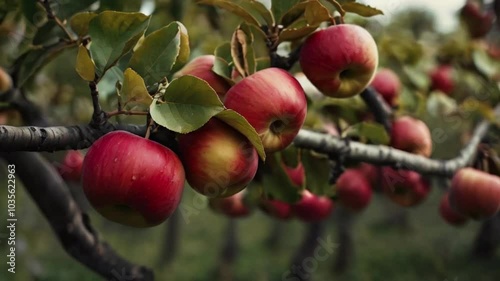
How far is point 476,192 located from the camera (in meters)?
1.31

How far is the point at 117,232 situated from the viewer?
9336 millimetres

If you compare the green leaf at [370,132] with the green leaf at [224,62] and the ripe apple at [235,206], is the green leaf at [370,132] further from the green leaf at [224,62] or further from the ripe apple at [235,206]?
the ripe apple at [235,206]

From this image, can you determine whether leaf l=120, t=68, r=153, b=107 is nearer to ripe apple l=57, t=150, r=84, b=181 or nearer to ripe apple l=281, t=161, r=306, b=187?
ripe apple l=281, t=161, r=306, b=187

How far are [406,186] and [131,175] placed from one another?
120 centimetres

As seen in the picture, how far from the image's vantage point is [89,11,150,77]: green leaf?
0.75 meters

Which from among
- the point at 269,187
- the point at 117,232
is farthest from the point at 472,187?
the point at 117,232

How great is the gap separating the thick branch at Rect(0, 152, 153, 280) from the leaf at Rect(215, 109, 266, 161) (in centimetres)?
60

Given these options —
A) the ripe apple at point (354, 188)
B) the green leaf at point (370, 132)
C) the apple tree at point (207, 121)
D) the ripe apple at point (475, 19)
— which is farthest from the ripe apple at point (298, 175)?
the ripe apple at point (475, 19)

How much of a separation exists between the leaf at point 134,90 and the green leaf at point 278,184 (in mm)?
447

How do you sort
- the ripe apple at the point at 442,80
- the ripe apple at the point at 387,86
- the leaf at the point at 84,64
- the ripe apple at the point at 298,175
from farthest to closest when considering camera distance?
the ripe apple at the point at 442,80 → the ripe apple at the point at 387,86 → the ripe apple at the point at 298,175 → the leaf at the point at 84,64

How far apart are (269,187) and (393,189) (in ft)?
2.26

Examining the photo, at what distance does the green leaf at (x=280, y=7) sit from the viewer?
899 mm

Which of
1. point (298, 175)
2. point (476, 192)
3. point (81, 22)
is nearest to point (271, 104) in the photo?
point (81, 22)

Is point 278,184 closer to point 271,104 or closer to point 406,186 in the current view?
point 271,104
